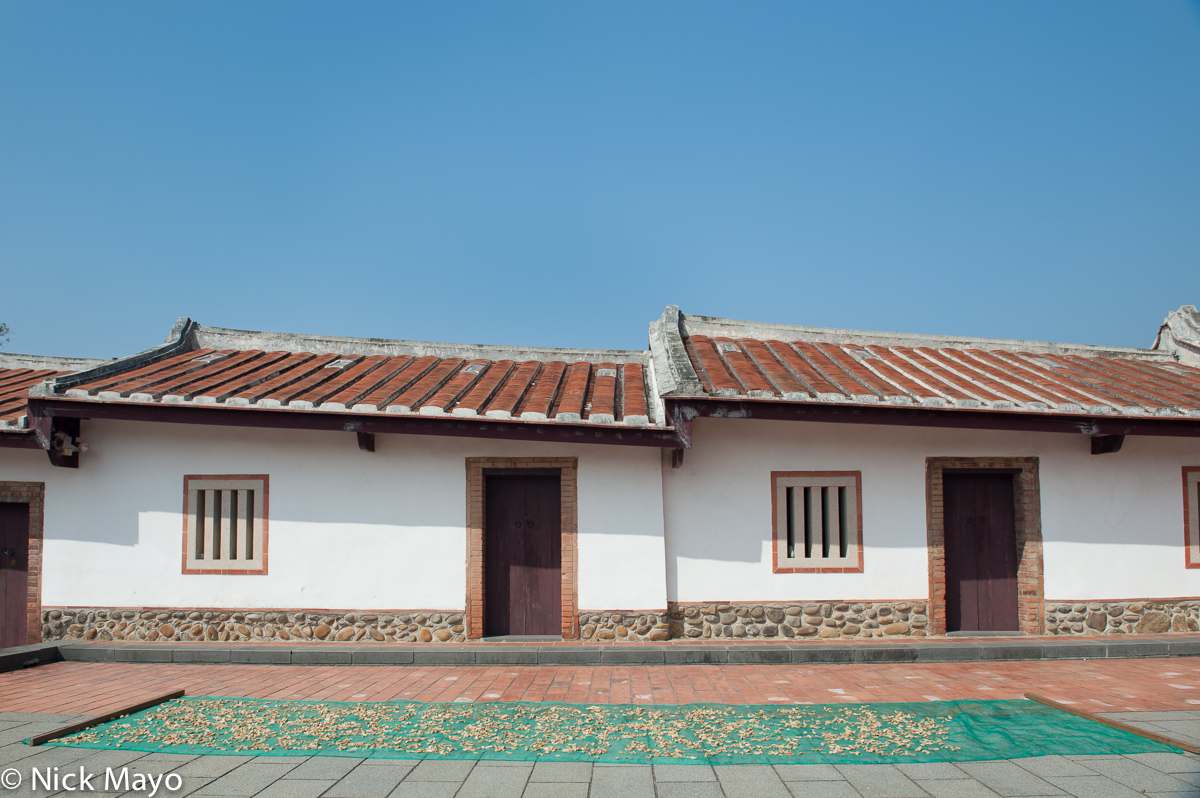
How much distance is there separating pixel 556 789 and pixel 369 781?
4.00 ft

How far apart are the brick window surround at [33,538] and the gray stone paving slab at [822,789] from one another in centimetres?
925

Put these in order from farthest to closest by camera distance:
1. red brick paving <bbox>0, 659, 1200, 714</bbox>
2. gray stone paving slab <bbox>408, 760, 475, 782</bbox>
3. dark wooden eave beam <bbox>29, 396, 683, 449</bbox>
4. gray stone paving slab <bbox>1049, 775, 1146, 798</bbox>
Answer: dark wooden eave beam <bbox>29, 396, 683, 449</bbox> → red brick paving <bbox>0, 659, 1200, 714</bbox> → gray stone paving slab <bbox>408, 760, 475, 782</bbox> → gray stone paving slab <bbox>1049, 775, 1146, 798</bbox>

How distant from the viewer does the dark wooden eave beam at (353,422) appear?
7766 millimetres

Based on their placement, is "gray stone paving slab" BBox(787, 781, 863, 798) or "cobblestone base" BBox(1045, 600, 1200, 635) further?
"cobblestone base" BBox(1045, 600, 1200, 635)

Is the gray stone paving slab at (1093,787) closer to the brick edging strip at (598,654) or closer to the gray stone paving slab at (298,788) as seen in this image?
the brick edging strip at (598,654)

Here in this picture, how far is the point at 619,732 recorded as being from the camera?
205 inches

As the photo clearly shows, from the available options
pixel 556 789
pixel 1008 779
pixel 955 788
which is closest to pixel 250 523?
pixel 556 789

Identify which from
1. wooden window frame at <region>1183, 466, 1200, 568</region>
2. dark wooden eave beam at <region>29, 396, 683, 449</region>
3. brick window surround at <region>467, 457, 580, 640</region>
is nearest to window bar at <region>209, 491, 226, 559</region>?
dark wooden eave beam at <region>29, 396, 683, 449</region>

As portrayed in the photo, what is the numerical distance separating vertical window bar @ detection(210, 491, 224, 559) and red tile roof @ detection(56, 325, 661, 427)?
1.37m

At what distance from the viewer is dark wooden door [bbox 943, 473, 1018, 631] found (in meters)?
8.75

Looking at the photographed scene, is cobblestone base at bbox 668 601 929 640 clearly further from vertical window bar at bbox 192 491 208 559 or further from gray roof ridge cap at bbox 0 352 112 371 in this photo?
gray roof ridge cap at bbox 0 352 112 371

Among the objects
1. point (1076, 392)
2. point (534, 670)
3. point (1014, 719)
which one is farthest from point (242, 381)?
point (1076, 392)

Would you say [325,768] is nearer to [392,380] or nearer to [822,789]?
[822,789]

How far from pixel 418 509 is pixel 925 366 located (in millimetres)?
7575
